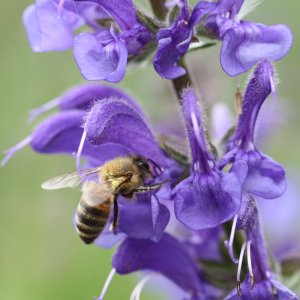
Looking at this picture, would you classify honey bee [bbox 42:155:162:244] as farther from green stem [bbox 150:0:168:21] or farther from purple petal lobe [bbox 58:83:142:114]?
green stem [bbox 150:0:168:21]

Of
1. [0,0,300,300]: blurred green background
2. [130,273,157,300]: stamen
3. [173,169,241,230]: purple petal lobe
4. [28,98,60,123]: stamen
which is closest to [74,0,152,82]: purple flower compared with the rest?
[173,169,241,230]: purple petal lobe

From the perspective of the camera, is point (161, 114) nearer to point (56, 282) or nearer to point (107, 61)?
point (56, 282)

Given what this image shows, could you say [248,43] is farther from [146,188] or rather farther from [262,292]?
[262,292]

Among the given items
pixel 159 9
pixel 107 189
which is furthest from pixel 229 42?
pixel 107 189

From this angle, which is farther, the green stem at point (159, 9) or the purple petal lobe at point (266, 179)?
the green stem at point (159, 9)

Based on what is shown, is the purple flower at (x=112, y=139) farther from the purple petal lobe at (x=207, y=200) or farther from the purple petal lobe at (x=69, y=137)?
the purple petal lobe at (x=207, y=200)

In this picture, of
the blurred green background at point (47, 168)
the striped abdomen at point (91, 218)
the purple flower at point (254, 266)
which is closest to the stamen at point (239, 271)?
the purple flower at point (254, 266)

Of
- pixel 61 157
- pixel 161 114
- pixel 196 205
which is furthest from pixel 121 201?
pixel 61 157
